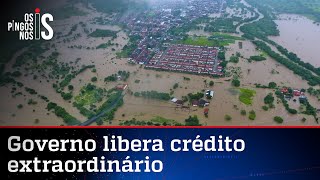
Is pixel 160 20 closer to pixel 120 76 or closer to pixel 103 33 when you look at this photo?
pixel 103 33

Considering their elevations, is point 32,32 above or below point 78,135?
above

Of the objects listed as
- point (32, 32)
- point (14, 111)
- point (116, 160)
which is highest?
point (32, 32)

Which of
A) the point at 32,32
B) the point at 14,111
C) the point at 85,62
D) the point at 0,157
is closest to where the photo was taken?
the point at 0,157

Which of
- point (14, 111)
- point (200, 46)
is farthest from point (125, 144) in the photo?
point (200, 46)

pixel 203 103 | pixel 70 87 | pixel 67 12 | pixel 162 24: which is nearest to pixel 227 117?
pixel 203 103

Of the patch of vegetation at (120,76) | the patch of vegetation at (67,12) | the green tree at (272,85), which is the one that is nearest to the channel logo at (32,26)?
the patch of vegetation at (67,12)

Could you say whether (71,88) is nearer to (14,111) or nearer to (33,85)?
(33,85)
